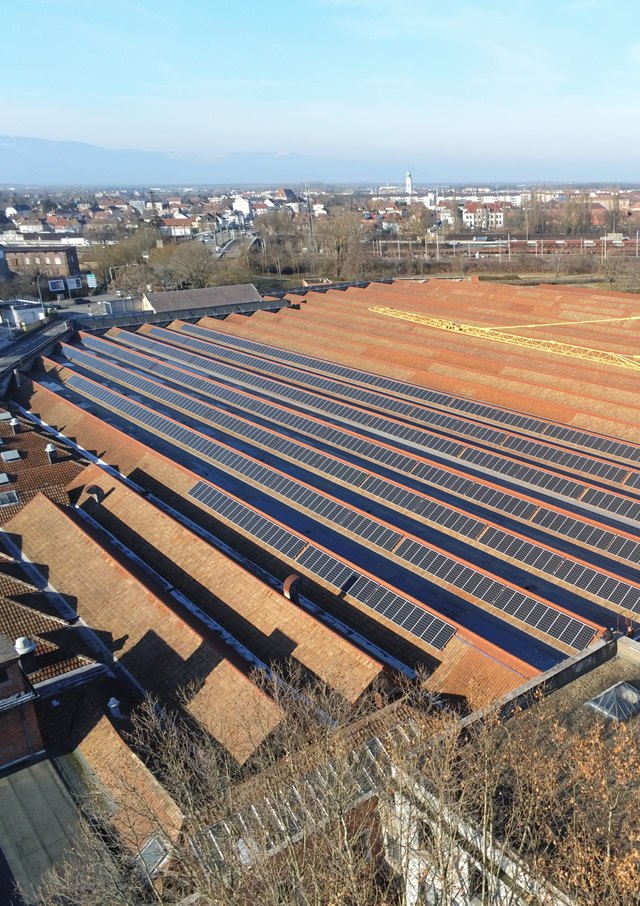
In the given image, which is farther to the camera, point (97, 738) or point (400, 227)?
point (400, 227)

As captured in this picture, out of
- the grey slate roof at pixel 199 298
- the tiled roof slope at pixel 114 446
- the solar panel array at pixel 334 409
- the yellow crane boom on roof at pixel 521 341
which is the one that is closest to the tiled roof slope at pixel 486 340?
the yellow crane boom on roof at pixel 521 341

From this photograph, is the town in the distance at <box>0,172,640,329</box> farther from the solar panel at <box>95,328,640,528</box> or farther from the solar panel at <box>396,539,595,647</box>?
the solar panel at <box>396,539,595,647</box>

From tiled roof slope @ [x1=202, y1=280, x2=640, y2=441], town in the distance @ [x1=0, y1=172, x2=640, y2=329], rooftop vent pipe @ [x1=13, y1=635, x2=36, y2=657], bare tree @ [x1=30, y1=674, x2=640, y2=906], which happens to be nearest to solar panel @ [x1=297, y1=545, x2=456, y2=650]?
bare tree @ [x1=30, y1=674, x2=640, y2=906]

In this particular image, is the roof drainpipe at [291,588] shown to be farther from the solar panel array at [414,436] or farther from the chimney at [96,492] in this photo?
the solar panel array at [414,436]

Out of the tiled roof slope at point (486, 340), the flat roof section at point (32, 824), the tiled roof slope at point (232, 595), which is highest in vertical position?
the tiled roof slope at point (486, 340)

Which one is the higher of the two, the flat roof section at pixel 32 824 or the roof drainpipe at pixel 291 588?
the roof drainpipe at pixel 291 588

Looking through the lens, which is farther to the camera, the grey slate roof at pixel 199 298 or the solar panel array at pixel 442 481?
the grey slate roof at pixel 199 298

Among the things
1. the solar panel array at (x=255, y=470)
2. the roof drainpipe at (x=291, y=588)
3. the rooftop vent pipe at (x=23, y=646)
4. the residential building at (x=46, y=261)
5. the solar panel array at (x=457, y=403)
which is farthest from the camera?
the residential building at (x=46, y=261)

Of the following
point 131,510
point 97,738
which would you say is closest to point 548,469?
point 131,510

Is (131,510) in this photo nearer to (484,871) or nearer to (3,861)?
(3,861)
